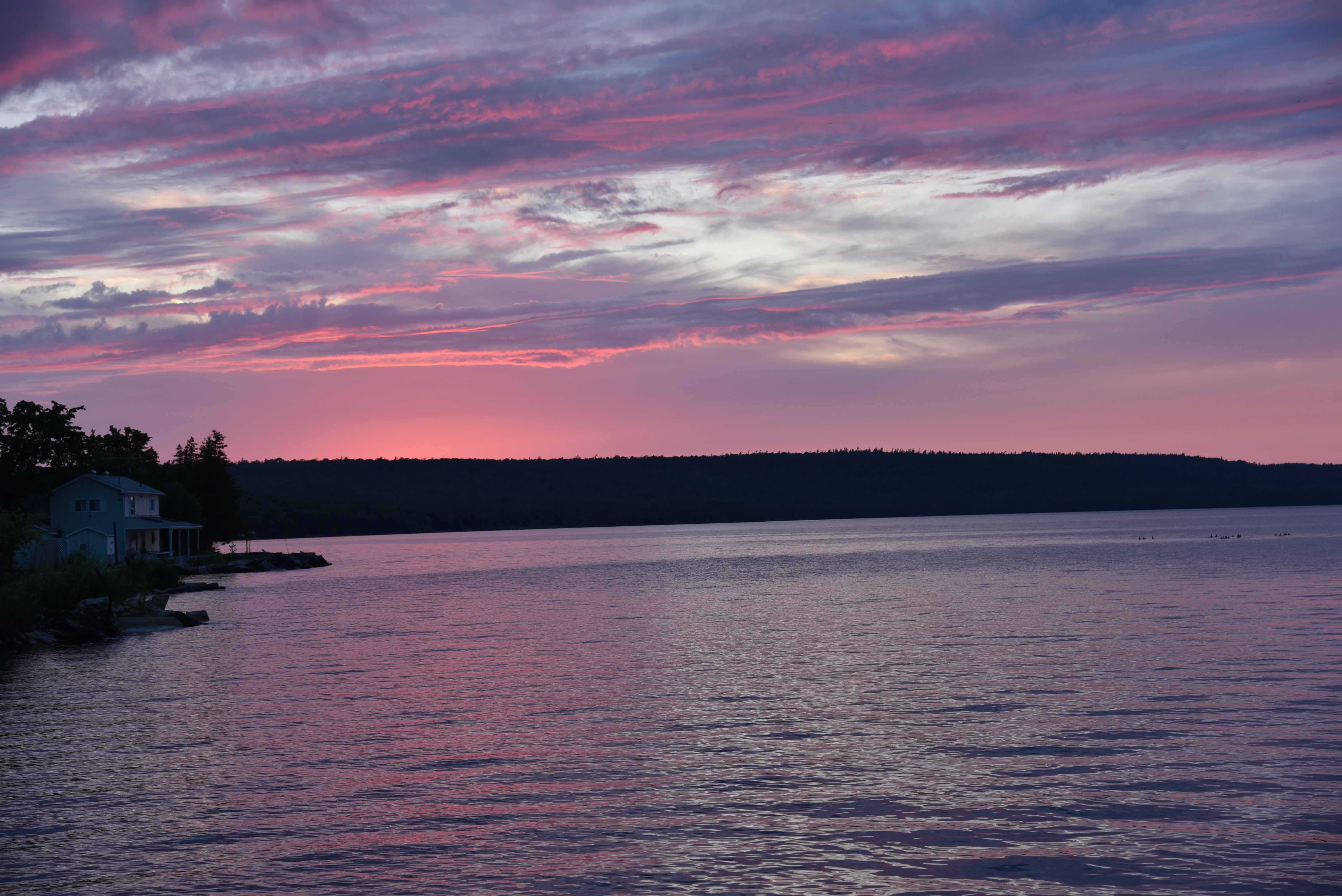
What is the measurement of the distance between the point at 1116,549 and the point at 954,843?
361 ft

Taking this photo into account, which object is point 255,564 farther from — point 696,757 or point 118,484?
point 696,757

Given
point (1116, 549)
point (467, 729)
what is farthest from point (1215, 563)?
point (467, 729)

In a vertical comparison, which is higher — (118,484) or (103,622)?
(118,484)

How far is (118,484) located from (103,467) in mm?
18668

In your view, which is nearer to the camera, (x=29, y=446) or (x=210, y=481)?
(x=29, y=446)

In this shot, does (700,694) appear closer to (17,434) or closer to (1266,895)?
(1266,895)

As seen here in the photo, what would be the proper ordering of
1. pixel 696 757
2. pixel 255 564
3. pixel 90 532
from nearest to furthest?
pixel 696 757
pixel 90 532
pixel 255 564

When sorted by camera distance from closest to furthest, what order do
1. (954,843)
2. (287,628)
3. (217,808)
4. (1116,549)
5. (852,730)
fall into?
(954,843)
(217,808)
(852,730)
(287,628)
(1116,549)

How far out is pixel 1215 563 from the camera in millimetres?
88312

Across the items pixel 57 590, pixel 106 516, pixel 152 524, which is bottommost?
pixel 57 590

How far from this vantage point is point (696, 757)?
22219 mm

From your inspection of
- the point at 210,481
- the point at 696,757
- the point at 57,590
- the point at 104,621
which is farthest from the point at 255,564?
the point at 696,757

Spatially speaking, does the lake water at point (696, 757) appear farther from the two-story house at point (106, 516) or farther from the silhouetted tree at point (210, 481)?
the silhouetted tree at point (210, 481)

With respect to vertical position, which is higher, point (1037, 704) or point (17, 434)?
point (17, 434)
